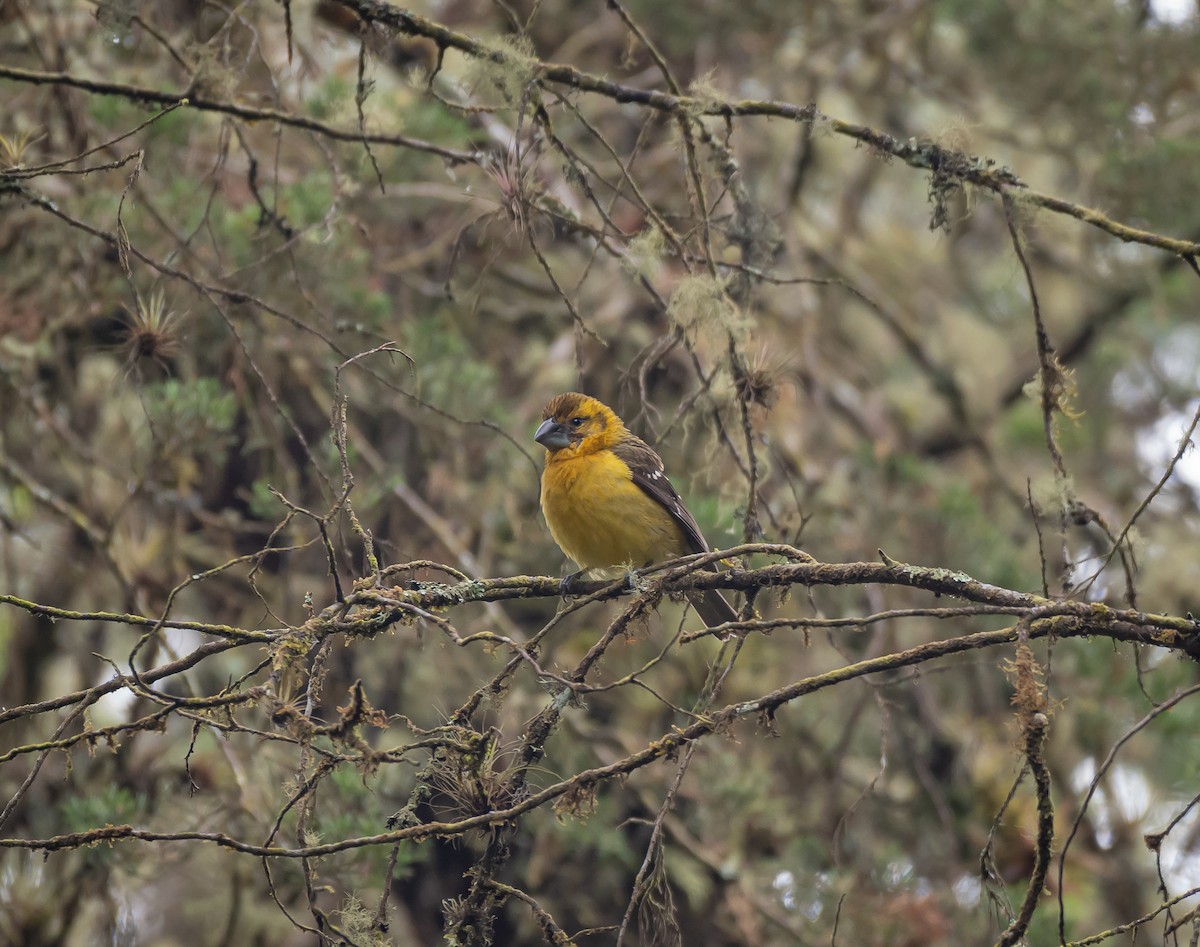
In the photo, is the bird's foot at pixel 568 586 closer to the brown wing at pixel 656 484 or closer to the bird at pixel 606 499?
the bird at pixel 606 499

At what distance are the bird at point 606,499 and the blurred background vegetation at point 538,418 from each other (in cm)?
16

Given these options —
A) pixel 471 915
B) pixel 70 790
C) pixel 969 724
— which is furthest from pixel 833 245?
pixel 471 915

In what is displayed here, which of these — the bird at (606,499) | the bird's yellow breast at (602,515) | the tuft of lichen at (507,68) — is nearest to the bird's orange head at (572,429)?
the bird at (606,499)

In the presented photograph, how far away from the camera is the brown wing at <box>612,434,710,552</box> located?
4.95 metres

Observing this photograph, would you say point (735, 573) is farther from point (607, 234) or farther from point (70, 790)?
point (70, 790)

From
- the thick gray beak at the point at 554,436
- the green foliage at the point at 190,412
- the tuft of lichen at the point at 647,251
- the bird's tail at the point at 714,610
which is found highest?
the green foliage at the point at 190,412

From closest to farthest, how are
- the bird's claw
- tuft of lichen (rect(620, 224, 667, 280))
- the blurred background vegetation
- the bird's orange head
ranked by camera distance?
the bird's claw, tuft of lichen (rect(620, 224, 667, 280)), the blurred background vegetation, the bird's orange head

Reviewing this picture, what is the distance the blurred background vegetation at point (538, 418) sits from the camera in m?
→ 4.31

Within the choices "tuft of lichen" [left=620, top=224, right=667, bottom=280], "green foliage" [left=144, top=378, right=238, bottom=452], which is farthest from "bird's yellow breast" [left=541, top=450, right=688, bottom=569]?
"green foliage" [left=144, top=378, right=238, bottom=452]

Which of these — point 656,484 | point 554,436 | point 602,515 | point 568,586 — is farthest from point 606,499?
point 568,586

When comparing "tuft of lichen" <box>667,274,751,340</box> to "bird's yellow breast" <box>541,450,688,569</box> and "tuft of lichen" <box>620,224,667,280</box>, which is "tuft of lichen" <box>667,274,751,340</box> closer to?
"tuft of lichen" <box>620,224,667,280</box>

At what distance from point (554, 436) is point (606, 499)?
49cm

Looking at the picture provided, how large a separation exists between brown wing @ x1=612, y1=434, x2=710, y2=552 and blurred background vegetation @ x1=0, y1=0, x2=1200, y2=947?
189mm

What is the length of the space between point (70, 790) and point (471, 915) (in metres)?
3.20
